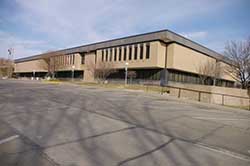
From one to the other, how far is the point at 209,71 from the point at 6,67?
280 ft

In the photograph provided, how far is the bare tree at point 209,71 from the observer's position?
4556cm

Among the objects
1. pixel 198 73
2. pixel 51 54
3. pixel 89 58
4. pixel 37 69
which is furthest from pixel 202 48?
pixel 37 69

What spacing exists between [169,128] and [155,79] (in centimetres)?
3539

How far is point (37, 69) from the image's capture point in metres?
80.9

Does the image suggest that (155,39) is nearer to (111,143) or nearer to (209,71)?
(209,71)

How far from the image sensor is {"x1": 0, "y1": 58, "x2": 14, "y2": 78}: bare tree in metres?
95.3

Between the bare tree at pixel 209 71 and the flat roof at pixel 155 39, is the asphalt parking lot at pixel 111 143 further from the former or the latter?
the bare tree at pixel 209 71

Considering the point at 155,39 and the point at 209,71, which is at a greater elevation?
the point at 155,39

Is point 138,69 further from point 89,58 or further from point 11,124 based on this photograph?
point 11,124

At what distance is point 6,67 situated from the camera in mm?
96688

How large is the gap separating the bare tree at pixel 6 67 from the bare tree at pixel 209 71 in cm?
8027

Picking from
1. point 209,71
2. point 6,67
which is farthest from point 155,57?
point 6,67

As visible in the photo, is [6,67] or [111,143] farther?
[6,67]

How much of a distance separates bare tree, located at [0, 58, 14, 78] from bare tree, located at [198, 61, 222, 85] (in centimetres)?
8027
